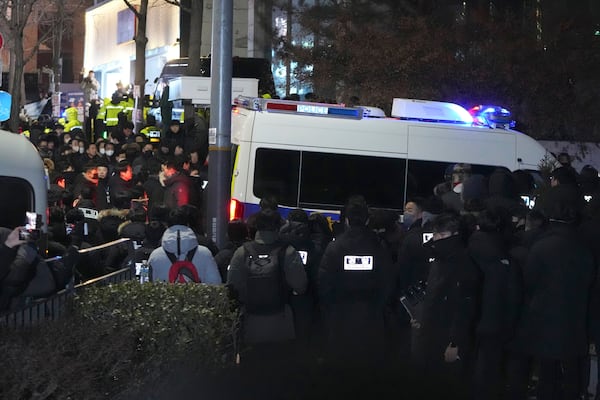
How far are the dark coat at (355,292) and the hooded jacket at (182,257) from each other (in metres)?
0.89

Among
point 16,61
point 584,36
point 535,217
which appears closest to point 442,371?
point 535,217

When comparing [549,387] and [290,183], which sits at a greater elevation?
[290,183]

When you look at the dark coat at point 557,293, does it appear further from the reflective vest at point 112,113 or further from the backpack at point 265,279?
the reflective vest at point 112,113

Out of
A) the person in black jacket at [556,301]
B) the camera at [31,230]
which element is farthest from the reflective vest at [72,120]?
the camera at [31,230]

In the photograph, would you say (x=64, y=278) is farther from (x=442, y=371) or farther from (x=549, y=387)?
(x=549, y=387)

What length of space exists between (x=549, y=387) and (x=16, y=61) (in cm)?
3061

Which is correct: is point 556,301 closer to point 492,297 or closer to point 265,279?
point 492,297

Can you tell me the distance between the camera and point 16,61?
3669 cm

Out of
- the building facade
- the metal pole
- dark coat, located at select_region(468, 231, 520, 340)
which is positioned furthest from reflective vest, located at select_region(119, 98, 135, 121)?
dark coat, located at select_region(468, 231, 520, 340)

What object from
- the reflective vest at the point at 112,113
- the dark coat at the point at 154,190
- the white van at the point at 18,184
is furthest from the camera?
the reflective vest at the point at 112,113

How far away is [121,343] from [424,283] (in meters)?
4.19

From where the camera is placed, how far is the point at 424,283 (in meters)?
10.0

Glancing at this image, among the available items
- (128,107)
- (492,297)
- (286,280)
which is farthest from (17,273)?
(128,107)

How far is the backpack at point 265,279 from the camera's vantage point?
8.91 m
